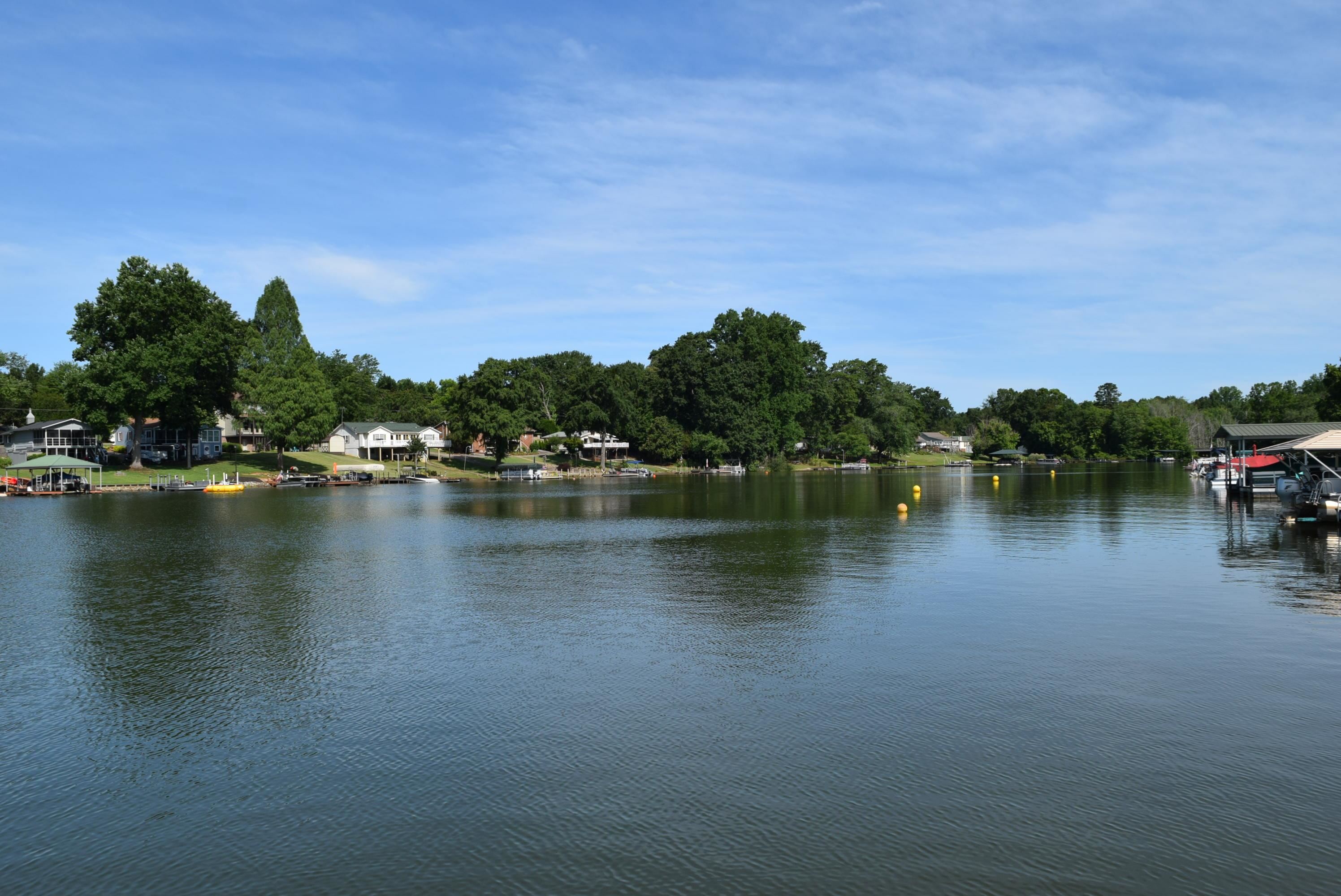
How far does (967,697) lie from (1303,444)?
126 feet

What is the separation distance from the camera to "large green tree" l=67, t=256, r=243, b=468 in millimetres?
88938

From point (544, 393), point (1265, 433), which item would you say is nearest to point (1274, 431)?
point (1265, 433)

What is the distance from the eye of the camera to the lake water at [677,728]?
860 cm

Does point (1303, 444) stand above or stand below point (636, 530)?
above

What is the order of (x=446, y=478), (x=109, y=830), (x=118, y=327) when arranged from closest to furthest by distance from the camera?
(x=109, y=830) < (x=118, y=327) < (x=446, y=478)

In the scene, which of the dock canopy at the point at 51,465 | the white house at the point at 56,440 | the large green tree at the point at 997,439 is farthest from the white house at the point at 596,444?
the large green tree at the point at 997,439

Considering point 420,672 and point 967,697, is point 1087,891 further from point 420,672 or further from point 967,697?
point 420,672

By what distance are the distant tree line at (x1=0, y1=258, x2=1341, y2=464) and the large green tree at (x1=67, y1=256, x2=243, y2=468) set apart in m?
0.17

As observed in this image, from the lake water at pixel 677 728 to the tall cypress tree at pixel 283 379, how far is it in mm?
74370

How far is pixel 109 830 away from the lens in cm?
942

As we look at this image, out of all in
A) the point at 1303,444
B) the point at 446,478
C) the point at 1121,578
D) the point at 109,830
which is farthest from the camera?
the point at 446,478

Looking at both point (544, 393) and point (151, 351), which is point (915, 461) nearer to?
point (544, 393)

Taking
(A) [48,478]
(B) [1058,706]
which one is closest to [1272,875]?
(B) [1058,706]

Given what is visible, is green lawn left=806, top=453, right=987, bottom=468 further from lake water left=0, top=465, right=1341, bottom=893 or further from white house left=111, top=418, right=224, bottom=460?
→ lake water left=0, top=465, right=1341, bottom=893
